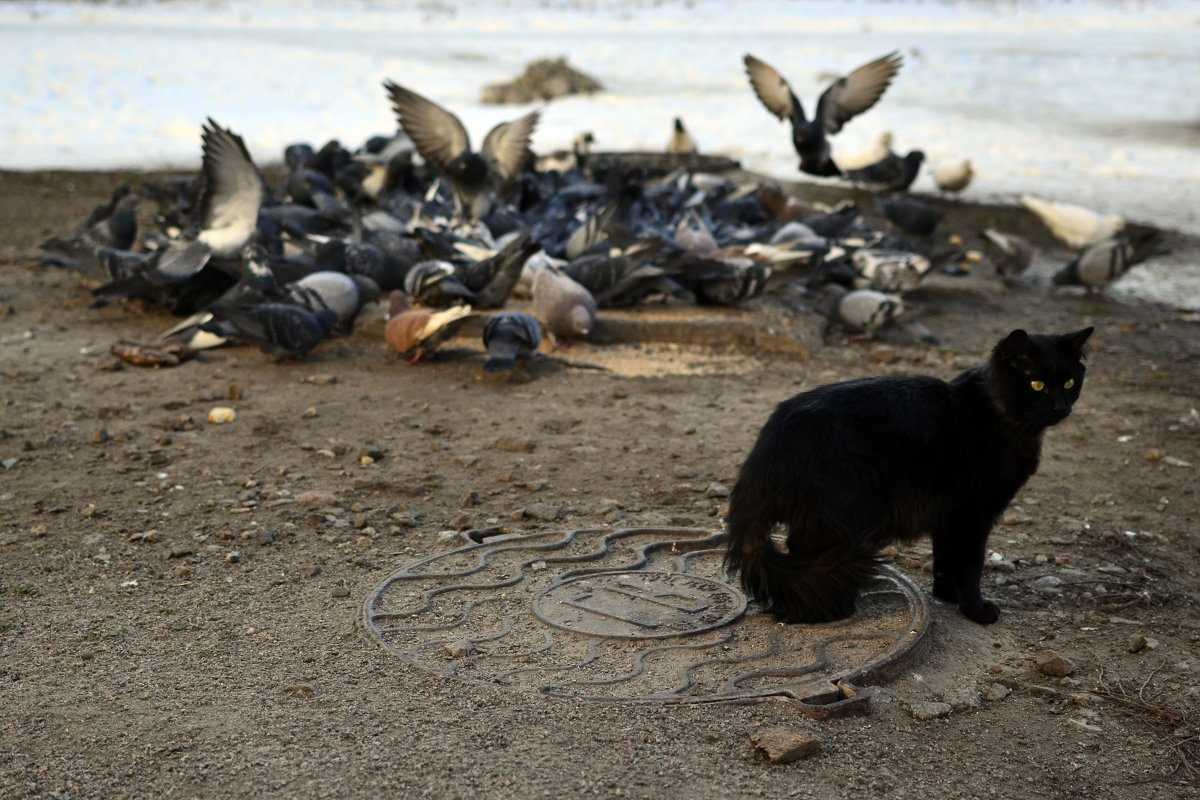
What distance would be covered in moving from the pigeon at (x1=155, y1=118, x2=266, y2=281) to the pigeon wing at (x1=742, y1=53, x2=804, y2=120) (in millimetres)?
4130

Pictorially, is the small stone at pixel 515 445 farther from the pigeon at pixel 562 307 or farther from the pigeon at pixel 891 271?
the pigeon at pixel 891 271

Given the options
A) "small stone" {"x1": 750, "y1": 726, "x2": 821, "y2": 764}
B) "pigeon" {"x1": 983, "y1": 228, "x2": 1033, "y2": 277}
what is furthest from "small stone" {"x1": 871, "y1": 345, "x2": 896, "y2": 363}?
"small stone" {"x1": 750, "y1": 726, "x2": 821, "y2": 764}

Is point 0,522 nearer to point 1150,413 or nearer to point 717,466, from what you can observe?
point 717,466

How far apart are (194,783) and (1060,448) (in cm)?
381

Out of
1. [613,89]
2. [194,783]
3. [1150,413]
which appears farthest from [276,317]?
[613,89]

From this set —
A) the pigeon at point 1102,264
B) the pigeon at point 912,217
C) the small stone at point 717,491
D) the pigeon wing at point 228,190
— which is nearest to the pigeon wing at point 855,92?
the pigeon at point 912,217

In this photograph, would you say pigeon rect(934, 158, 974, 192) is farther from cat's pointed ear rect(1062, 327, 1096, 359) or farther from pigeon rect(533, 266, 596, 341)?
cat's pointed ear rect(1062, 327, 1096, 359)

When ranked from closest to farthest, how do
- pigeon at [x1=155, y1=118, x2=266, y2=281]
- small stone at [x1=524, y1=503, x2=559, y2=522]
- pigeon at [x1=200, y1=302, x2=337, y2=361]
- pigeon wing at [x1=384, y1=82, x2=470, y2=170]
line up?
small stone at [x1=524, y1=503, x2=559, y2=522]
pigeon at [x1=200, y1=302, x2=337, y2=361]
pigeon at [x1=155, y1=118, x2=266, y2=281]
pigeon wing at [x1=384, y1=82, x2=470, y2=170]

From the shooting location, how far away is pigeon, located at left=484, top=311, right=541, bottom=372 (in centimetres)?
549

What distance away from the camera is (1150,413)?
5.35 m

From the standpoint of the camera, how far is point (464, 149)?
27.5 feet

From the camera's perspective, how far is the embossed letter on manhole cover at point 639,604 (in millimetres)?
3062

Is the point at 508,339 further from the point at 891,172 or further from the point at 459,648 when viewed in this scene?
the point at 891,172

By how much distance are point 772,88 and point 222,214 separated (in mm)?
4500
